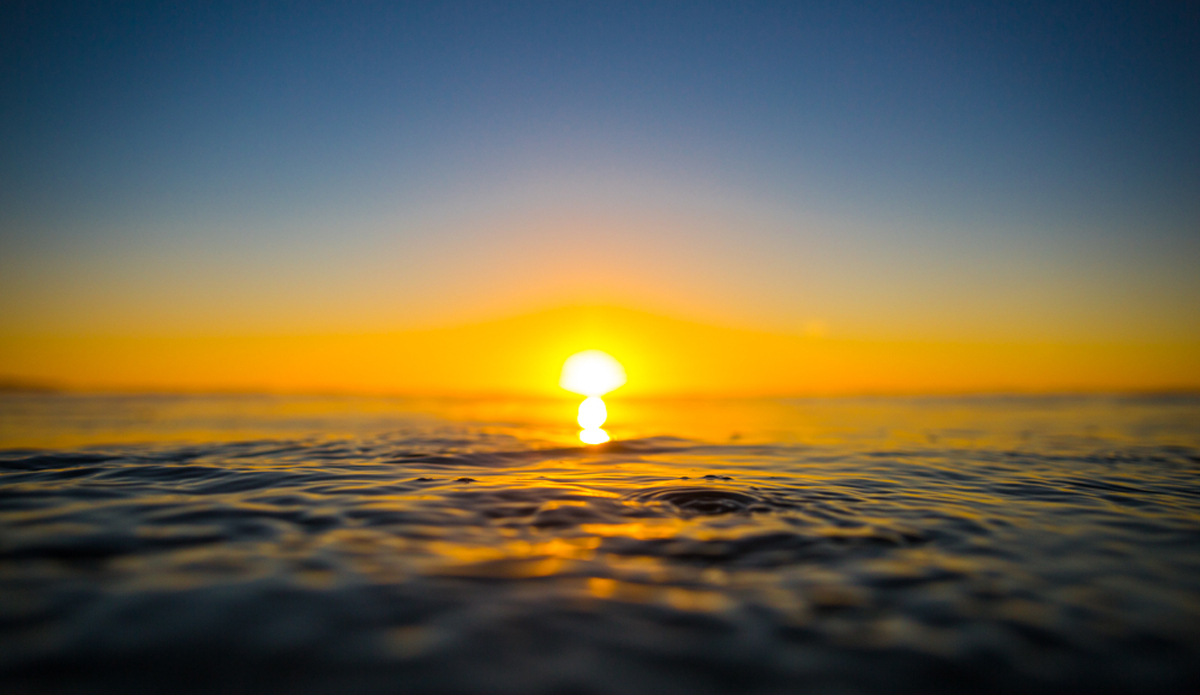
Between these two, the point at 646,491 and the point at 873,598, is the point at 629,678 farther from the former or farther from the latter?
the point at 646,491

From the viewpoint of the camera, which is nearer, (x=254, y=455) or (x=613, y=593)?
(x=613, y=593)

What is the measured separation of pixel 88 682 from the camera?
262 centimetres

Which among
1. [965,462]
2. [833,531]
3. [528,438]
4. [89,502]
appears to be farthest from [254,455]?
[965,462]

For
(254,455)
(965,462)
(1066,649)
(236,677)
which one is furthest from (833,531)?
(254,455)

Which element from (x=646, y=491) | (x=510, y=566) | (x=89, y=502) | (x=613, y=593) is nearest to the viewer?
(x=613, y=593)

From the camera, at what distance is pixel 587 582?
397 cm

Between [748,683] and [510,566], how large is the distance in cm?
207

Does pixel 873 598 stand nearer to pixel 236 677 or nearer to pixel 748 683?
pixel 748 683

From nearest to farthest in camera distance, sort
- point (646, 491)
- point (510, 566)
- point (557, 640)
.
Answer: point (557, 640) → point (510, 566) → point (646, 491)

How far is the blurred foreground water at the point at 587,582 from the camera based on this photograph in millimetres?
2838

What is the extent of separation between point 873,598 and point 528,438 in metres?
12.0

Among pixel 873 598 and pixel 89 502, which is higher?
pixel 89 502

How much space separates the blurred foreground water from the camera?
284 centimetres

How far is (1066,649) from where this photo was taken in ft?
10.4
